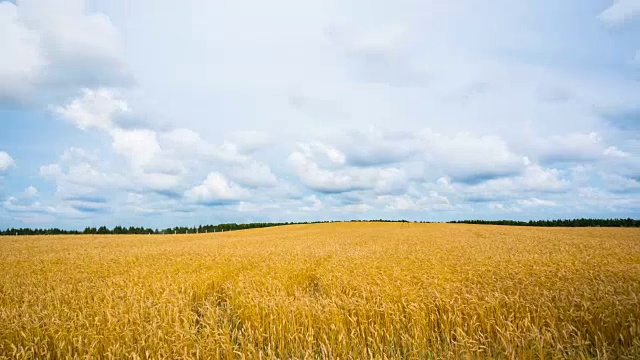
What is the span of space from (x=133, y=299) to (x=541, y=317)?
8.47 m

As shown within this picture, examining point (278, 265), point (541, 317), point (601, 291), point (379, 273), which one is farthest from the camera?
point (278, 265)

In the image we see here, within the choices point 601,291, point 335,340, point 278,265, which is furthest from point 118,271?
point 601,291

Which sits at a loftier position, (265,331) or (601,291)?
(601,291)

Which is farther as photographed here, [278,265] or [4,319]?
[278,265]

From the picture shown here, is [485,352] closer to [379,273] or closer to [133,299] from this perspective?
[379,273]

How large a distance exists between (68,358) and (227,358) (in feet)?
7.81

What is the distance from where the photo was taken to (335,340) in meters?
5.91

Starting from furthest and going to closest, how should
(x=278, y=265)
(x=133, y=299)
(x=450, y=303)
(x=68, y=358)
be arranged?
1. (x=278, y=265)
2. (x=133, y=299)
3. (x=450, y=303)
4. (x=68, y=358)

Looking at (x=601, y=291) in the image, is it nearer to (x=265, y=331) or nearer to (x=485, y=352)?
(x=485, y=352)

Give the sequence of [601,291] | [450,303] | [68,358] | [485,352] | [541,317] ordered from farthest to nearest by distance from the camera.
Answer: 1. [601,291]
2. [450,303]
3. [541,317]
4. [485,352]
5. [68,358]

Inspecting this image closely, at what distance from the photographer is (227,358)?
5.29m

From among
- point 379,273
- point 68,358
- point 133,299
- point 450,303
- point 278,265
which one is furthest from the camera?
point 278,265

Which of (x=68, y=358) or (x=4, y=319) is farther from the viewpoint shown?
(x=4, y=319)

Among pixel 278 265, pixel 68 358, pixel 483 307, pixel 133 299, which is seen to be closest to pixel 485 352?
pixel 483 307
